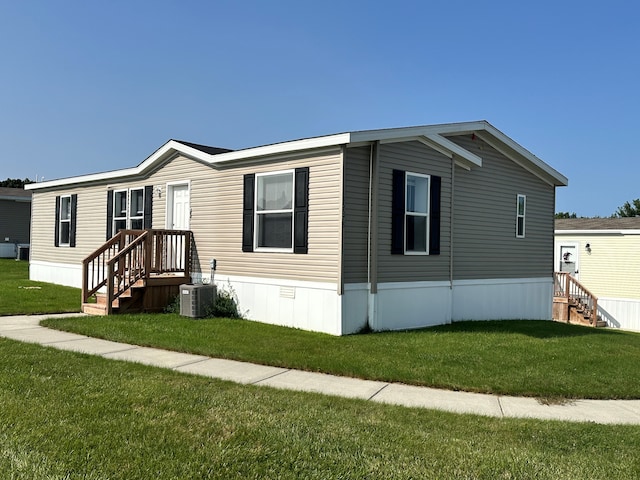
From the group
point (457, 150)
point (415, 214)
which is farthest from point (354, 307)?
point (457, 150)

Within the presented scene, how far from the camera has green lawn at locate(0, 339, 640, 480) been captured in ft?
11.1

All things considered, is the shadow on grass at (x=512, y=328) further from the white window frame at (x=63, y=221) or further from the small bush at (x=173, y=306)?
the white window frame at (x=63, y=221)

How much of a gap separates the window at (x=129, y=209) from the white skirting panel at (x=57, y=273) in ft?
7.61

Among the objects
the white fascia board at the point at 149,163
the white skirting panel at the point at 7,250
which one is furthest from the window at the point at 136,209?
the white skirting panel at the point at 7,250

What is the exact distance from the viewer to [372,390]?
5.67 metres

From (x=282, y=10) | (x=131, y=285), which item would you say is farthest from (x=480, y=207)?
(x=131, y=285)

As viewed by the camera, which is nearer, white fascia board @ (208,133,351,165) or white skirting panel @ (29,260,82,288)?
white fascia board @ (208,133,351,165)

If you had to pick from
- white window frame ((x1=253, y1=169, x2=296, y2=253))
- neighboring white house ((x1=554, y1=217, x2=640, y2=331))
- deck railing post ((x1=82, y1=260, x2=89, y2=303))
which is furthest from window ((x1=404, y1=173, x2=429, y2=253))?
neighboring white house ((x1=554, y1=217, x2=640, y2=331))

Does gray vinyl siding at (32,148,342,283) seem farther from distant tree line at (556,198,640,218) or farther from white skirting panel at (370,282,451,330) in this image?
distant tree line at (556,198,640,218)

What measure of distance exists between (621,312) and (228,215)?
1619 centimetres

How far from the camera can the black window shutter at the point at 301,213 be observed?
934cm

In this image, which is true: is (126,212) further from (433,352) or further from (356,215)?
(433,352)

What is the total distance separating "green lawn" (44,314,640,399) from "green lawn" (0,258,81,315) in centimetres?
191

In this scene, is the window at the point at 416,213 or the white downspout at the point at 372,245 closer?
the white downspout at the point at 372,245
